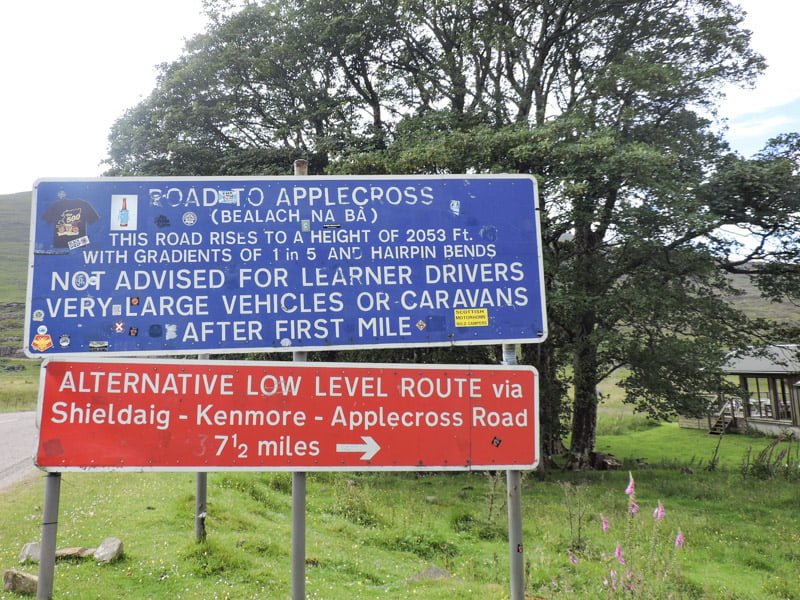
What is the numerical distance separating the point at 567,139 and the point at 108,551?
14.6 metres

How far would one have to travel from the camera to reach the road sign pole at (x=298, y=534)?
367 centimetres

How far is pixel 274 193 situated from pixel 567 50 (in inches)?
797

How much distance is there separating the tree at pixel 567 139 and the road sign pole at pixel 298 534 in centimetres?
1152

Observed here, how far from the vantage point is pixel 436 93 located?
2117 centimetres

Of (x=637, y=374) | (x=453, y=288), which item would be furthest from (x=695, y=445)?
(x=453, y=288)

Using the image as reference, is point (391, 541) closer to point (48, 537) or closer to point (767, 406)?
point (48, 537)

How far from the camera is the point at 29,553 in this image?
6.02 meters

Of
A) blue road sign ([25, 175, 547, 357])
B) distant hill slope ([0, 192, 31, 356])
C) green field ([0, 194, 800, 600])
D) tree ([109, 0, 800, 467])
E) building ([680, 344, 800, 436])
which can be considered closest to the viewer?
blue road sign ([25, 175, 547, 357])

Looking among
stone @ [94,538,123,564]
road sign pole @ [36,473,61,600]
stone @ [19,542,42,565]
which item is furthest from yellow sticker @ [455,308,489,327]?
stone @ [19,542,42,565]

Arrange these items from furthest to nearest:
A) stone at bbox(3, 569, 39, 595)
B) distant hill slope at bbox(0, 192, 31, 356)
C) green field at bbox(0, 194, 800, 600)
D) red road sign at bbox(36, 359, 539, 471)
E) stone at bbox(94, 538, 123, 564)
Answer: distant hill slope at bbox(0, 192, 31, 356) → stone at bbox(94, 538, 123, 564) → green field at bbox(0, 194, 800, 600) → stone at bbox(3, 569, 39, 595) → red road sign at bbox(36, 359, 539, 471)

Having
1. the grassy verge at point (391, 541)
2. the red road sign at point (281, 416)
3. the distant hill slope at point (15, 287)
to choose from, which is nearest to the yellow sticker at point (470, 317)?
the red road sign at point (281, 416)

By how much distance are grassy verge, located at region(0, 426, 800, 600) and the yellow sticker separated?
2.60m

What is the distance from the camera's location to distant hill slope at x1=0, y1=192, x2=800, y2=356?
88.2 meters

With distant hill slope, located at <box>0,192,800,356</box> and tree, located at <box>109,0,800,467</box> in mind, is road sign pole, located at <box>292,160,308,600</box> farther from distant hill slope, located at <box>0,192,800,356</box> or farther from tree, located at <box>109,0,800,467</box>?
distant hill slope, located at <box>0,192,800,356</box>
